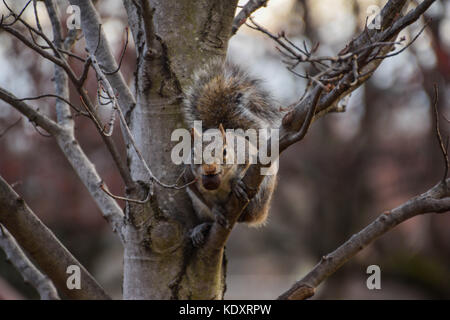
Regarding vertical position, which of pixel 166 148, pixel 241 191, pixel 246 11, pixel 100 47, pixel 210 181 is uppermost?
pixel 246 11

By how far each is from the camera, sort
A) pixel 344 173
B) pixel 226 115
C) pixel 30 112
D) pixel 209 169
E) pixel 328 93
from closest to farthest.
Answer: pixel 328 93 < pixel 30 112 < pixel 209 169 < pixel 226 115 < pixel 344 173

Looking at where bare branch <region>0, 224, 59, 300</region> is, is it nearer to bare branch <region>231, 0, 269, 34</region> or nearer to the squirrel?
the squirrel

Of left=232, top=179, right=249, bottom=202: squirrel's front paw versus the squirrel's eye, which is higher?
the squirrel's eye

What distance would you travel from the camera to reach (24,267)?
2.21m

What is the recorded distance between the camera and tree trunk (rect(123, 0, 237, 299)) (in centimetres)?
195

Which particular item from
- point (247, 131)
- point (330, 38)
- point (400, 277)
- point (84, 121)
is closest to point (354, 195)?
point (400, 277)

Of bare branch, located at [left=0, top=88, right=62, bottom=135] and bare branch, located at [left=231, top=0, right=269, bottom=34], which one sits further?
bare branch, located at [left=231, top=0, right=269, bottom=34]

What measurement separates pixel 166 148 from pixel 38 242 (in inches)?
23.7

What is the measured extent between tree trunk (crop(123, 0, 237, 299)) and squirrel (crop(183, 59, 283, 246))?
12cm

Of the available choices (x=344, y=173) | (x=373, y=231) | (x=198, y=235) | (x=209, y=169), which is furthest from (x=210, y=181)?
(x=344, y=173)

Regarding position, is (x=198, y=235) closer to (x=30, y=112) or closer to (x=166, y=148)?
(x=166, y=148)

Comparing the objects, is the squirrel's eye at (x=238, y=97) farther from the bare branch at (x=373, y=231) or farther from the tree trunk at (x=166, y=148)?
the bare branch at (x=373, y=231)

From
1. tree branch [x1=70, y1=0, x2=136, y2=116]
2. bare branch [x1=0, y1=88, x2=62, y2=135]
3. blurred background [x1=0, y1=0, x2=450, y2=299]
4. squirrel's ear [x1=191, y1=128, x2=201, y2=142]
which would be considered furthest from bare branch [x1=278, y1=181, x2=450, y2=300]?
blurred background [x1=0, y1=0, x2=450, y2=299]
